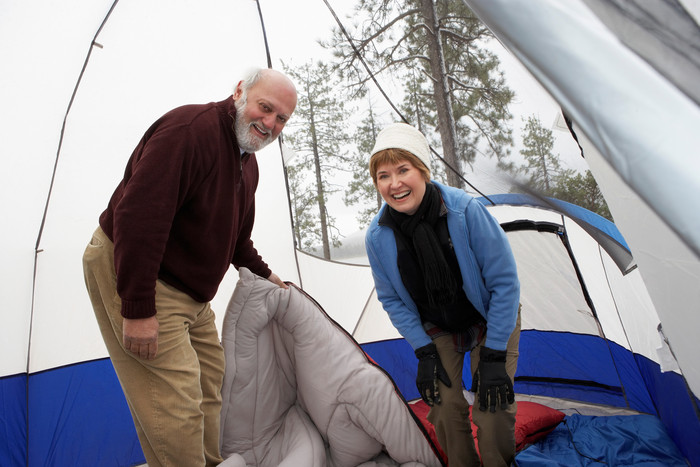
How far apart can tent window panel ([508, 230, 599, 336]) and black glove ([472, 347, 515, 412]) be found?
1165 millimetres

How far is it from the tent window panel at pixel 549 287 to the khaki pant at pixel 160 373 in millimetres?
1804

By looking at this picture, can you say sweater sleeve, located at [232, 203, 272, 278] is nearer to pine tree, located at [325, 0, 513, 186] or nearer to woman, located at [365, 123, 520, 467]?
woman, located at [365, 123, 520, 467]

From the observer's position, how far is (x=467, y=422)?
1.46 metres

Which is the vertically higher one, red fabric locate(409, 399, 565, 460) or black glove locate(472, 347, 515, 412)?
black glove locate(472, 347, 515, 412)

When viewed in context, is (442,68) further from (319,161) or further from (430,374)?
(430,374)

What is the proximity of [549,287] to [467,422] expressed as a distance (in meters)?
1.18

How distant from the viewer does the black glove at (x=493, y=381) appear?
128 cm

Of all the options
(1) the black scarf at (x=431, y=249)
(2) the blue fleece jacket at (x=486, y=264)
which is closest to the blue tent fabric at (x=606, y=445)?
(2) the blue fleece jacket at (x=486, y=264)

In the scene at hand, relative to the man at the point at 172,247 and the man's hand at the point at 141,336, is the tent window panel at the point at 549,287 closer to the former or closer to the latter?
the man at the point at 172,247

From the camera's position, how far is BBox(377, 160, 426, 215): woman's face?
135cm

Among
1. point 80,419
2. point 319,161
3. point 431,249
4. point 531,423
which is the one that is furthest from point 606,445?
point 80,419

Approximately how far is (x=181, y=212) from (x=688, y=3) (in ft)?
4.03

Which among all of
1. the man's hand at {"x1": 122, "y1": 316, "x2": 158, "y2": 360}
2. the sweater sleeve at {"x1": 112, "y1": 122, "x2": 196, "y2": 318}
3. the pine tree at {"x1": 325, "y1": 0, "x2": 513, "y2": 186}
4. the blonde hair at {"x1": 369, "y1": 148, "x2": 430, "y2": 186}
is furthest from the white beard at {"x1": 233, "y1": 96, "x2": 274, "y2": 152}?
the pine tree at {"x1": 325, "y1": 0, "x2": 513, "y2": 186}

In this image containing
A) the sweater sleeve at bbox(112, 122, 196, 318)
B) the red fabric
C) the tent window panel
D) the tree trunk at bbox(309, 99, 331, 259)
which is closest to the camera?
the sweater sleeve at bbox(112, 122, 196, 318)
